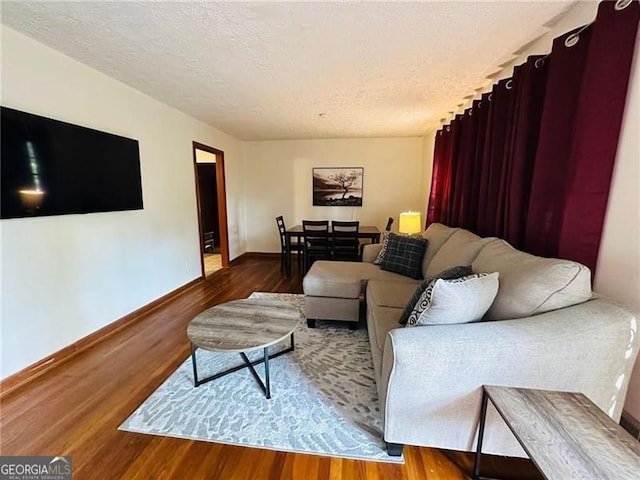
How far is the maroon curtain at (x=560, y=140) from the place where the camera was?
146 centimetres

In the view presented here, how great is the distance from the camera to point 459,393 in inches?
51.0

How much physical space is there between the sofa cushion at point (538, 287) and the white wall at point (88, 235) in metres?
3.11

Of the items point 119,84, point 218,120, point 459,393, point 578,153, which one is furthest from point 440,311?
point 218,120

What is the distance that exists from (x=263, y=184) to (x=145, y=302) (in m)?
3.43

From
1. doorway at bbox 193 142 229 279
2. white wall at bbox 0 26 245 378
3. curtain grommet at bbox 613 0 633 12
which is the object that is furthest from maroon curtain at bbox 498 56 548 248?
doorway at bbox 193 142 229 279

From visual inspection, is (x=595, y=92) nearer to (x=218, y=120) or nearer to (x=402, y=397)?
(x=402, y=397)

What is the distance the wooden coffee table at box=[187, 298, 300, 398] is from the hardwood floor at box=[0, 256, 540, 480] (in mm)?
448

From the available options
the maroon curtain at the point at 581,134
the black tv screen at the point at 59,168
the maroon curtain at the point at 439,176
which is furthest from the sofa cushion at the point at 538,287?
the black tv screen at the point at 59,168

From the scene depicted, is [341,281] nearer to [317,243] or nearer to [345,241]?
[345,241]

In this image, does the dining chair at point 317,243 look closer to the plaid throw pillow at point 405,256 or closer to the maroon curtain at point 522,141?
the plaid throw pillow at point 405,256

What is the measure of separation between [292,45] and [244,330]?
205 centimetres

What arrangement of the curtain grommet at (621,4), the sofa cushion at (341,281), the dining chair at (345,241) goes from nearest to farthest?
the curtain grommet at (621,4)
the sofa cushion at (341,281)
the dining chair at (345,241)

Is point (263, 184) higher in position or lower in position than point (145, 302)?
higher

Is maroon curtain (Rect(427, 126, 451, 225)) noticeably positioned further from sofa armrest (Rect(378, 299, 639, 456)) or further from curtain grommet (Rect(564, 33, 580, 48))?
Answer: sofa armrest (Rect(378, 299, 639, 456))
